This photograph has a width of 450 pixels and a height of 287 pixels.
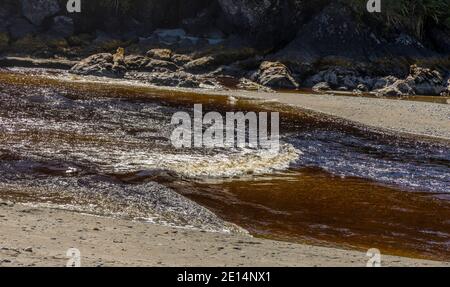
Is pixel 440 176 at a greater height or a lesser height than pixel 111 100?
lesser

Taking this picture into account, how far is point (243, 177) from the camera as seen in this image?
14.7 meters

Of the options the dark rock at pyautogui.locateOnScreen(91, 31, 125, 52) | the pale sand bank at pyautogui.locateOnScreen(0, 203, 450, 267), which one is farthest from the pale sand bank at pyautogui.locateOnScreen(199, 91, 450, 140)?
the pale sand bank at pyautogui.locateOnScreen(0, 203, 450, 267)

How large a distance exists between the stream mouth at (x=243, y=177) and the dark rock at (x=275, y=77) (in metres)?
15.2

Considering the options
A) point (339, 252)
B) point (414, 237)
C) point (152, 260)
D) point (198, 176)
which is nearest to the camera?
point (152, 260)

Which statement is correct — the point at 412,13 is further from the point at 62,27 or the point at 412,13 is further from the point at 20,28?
the point at 20,28

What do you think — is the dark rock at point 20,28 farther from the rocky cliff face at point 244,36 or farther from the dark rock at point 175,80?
the dark rock at point 175,80

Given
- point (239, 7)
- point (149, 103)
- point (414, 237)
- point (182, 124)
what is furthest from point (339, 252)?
point (239, 7)

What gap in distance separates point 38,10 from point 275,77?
72.3 ft

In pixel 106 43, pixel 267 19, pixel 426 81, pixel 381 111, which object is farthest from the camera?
pixel 267 19

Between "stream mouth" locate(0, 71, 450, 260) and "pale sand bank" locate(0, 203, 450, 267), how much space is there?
89 centimetres

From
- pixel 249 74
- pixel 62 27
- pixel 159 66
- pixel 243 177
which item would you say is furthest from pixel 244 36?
pixel 243 177

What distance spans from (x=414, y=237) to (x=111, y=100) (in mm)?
18738

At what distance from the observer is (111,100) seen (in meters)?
27.0

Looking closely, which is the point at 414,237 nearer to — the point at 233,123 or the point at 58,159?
the point at 58,159
